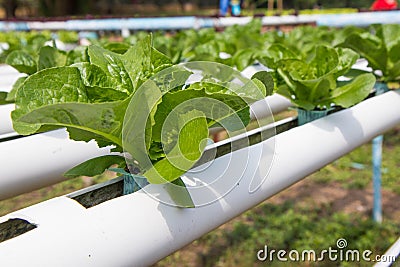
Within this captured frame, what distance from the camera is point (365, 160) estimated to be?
13.3 feet

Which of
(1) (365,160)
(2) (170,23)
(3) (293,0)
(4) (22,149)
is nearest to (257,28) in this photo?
(1) (365,160)

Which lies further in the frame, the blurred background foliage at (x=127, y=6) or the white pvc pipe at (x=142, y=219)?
the blurred background foliage at (x=127, y=6)

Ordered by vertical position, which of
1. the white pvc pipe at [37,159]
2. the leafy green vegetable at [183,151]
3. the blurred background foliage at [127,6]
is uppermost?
the leafy green vegetable at [183,151]

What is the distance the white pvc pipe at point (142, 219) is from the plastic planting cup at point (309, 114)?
179mm

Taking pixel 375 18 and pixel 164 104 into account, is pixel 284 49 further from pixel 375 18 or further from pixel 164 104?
pixel 375 18

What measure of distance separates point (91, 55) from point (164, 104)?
18 centimetres

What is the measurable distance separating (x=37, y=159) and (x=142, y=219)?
0.40 m

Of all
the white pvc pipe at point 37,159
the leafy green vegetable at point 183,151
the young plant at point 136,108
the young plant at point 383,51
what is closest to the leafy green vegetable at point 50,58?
the white pvc pipe at point 37,159

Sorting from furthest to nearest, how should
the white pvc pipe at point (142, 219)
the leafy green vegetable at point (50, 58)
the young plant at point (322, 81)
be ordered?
the leafy green vegetable at point (50, 58), the young plant at point (322, 81), the white pvc pipe at point (142, 219)

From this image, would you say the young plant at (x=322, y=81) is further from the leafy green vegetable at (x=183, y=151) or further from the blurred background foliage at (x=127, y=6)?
the blurred background foliage at (x=127, y=6)

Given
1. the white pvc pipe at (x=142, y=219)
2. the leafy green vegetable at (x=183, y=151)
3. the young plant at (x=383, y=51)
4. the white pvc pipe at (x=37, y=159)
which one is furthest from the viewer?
the young plant at (x=383, y=51)

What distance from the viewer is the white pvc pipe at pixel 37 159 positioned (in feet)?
3.35

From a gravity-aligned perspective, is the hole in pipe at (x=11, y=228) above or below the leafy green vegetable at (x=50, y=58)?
below

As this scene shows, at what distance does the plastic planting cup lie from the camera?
1.38 meters
